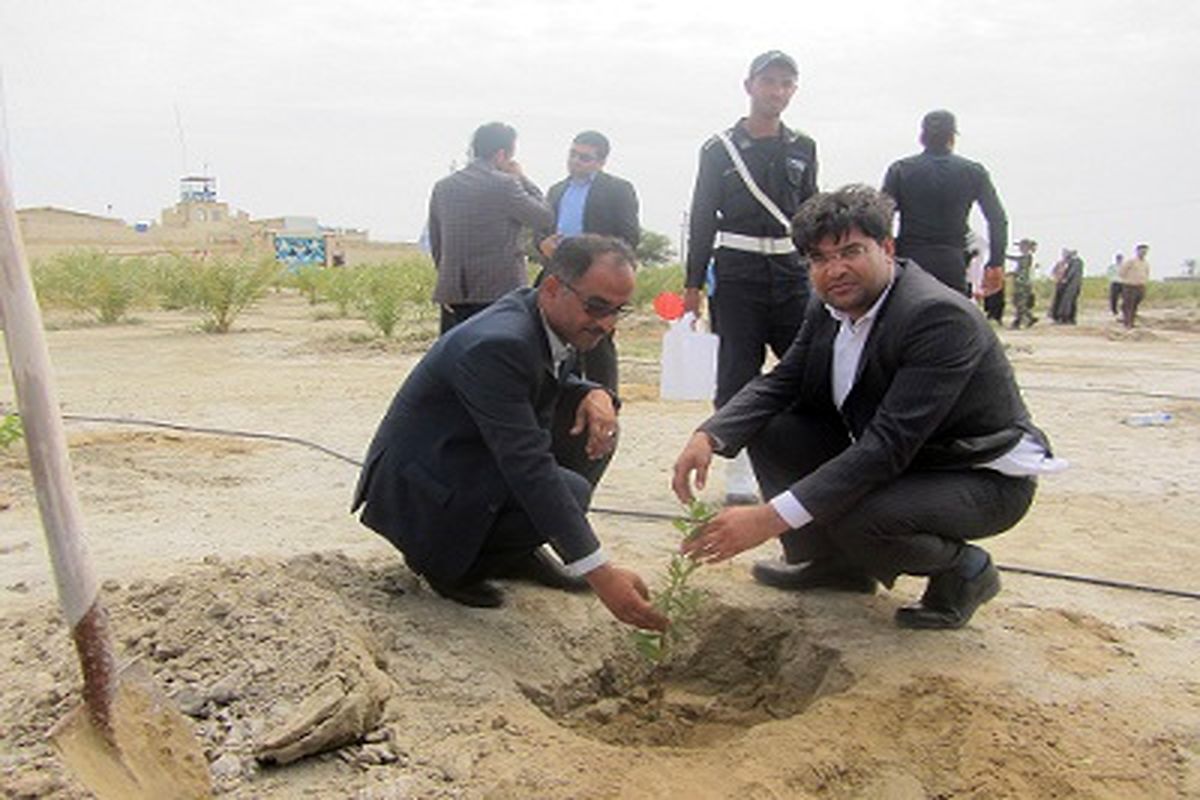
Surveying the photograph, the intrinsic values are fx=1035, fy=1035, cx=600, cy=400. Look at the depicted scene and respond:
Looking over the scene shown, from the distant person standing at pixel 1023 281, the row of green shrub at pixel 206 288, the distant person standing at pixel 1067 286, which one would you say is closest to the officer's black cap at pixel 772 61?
the row of green shrub at pixel 206 288

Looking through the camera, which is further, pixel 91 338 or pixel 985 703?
pixel 91 338

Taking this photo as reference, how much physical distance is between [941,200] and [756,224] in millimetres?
1390

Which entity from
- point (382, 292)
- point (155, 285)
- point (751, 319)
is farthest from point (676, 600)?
point (155, 285)

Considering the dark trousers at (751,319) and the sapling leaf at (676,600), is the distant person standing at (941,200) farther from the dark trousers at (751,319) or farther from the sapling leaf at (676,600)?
the sapling leaf at (676,600)

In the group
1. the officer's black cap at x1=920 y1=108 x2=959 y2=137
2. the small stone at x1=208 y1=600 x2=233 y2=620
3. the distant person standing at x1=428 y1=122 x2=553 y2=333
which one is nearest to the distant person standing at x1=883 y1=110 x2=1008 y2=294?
the officer's black cap at x1=920 y1=108 x2=959 y2=137

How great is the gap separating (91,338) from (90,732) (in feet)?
37.8

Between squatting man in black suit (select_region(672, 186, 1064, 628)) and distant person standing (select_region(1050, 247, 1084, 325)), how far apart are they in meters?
18.3

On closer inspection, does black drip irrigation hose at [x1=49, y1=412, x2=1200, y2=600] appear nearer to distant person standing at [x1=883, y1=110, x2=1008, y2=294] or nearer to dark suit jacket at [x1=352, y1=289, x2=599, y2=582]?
dark suit jacket at [x1=352, y1=289, x2=599, y2=582]

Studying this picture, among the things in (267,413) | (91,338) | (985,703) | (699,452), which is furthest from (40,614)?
(91,338)

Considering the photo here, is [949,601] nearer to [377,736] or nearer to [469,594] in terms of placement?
[469,594]

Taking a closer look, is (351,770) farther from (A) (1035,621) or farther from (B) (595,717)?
(A) (1035,621)

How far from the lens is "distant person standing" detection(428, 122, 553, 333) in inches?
195

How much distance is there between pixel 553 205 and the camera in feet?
17.4

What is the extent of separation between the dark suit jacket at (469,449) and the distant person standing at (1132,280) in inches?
695
